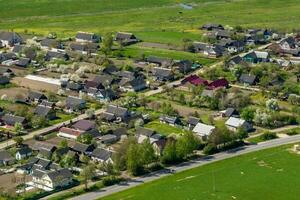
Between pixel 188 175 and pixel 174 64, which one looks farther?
pixel 174 64

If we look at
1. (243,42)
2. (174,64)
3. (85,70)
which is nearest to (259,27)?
(243,42)

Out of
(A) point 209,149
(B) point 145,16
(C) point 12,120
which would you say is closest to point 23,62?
(C) point 12,120

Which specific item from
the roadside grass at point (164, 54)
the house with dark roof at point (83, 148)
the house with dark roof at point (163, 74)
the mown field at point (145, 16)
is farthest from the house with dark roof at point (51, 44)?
the house with dark roof at point (83, 148)

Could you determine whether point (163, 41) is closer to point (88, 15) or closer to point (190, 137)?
point (88, 15)

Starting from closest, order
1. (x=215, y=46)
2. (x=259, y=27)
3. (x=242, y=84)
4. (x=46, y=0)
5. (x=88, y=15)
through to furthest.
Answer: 1. (x=242, y=84)
2. (x=215, y=46)
3. (x=259, y=27)
4. (x=88, y=15)
5. (x=46, y=0)

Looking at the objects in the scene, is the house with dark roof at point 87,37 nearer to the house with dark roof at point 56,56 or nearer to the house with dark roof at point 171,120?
the house with dark roof at point 56,56

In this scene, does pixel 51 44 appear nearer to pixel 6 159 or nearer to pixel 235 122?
pixel 235 122
